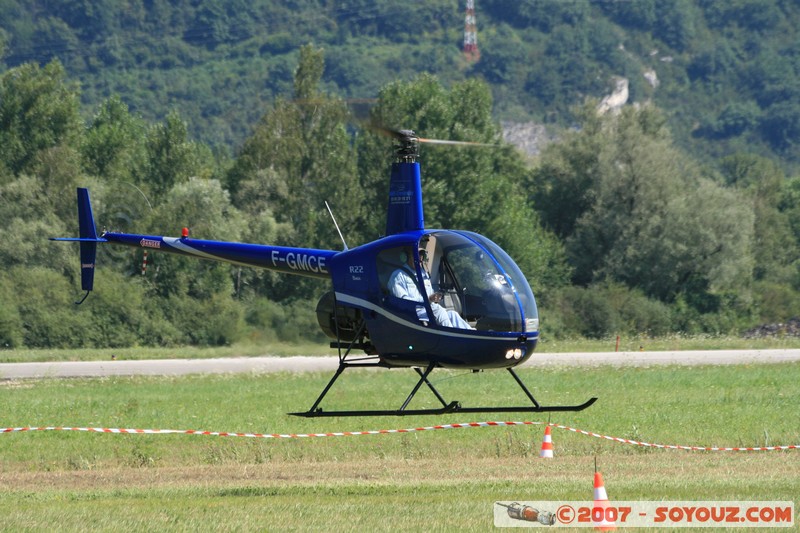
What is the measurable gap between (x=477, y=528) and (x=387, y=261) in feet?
12.2

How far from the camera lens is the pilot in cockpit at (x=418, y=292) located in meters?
13.1

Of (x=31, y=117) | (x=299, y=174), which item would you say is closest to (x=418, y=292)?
Result: (x=299, y=174)

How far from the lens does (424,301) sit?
521 inches

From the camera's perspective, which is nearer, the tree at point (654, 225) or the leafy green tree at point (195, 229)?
the leafy green tree at point (195, 229)

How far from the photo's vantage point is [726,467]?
50.4 ft

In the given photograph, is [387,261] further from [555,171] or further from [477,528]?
[555,171]

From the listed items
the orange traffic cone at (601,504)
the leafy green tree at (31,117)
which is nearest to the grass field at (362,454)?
the orange traffic cone at (601,504)

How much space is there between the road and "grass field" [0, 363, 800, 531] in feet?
6.73

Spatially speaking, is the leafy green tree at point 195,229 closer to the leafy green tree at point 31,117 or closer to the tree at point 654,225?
the leafy green tree at point 31,117

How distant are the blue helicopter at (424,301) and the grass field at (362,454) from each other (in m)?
1.37

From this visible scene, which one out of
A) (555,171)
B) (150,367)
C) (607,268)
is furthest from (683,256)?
(150,367)

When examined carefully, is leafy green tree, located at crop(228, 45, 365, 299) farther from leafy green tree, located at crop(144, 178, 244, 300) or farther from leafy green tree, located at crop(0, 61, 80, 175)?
leafy green tree, located at crop(0, 61, 80, 175)

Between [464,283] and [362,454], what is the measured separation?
5.87 metres

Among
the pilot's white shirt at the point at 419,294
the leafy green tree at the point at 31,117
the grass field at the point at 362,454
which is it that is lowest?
the grass field at the point at 362,454
